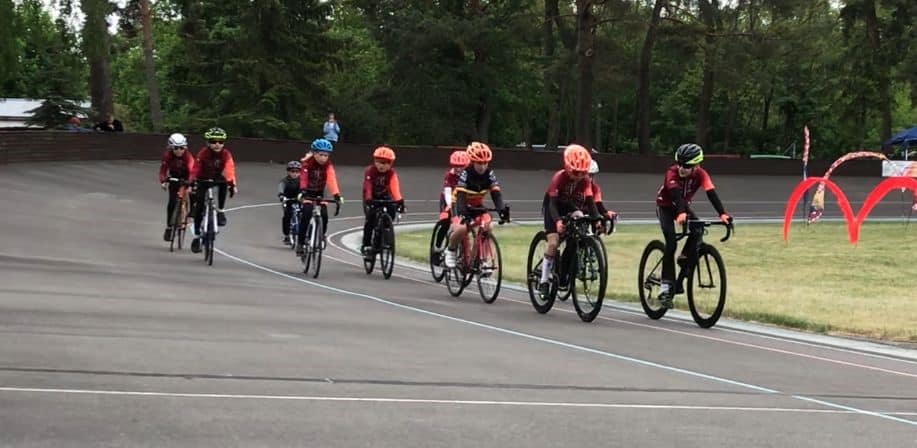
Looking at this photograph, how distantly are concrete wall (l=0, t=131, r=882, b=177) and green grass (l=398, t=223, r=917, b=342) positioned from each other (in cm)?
1263

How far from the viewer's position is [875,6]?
234ft

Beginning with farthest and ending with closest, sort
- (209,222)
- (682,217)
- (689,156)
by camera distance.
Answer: (209,222) < (689,156) < (682,217)

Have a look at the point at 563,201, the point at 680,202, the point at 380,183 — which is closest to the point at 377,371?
the point at 563,201

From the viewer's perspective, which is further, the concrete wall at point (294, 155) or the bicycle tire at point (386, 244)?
the concrete wall at point (294, 155)

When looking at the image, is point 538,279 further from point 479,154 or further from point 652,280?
point 479,154

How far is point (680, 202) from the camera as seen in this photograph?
12297 millimetres

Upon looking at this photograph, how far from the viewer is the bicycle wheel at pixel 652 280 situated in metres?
12.8

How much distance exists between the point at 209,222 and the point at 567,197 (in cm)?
633

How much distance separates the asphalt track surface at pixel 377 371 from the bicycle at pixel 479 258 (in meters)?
0.26

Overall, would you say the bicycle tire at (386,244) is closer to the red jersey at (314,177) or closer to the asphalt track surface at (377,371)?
the asphalt track surface at (377,371)

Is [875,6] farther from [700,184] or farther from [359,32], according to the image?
[700,184]

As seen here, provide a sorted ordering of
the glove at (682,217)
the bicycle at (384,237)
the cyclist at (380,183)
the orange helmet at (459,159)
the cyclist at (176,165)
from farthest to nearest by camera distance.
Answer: the cyclist at (176,165)
the orange helmet at (459,159)
the bicycle at (384,237)
the cyclist at (380,183)
the glove at (682,217)

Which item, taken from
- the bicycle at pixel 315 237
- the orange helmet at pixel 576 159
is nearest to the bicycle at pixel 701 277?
the orange helmet at pixel 576 159

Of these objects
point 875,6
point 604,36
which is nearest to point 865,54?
point 875,6
